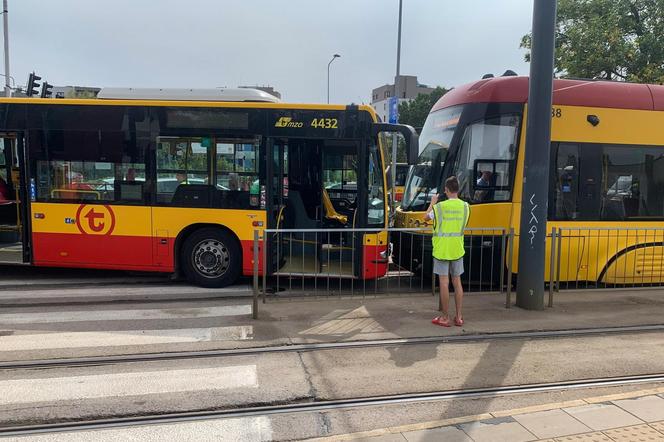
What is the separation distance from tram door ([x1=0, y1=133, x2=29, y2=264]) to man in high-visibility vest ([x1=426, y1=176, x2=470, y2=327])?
21.3 feet

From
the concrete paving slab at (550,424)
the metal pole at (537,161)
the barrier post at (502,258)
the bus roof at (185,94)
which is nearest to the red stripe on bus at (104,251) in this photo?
the bus roof at (185,94)

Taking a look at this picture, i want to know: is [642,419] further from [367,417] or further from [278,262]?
[278,262]

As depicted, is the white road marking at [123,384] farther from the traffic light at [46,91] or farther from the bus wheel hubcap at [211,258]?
the traffic light at [46,91]

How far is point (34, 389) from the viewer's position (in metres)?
4.34

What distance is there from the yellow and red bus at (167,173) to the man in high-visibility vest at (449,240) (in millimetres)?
1855

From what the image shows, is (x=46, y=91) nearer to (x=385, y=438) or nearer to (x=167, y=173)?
(x=167, y=173)

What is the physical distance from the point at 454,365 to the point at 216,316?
312 cm

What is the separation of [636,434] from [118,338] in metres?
4.88

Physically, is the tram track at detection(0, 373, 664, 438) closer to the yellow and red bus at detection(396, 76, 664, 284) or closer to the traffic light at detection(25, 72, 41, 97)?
the yellow and red bus at detection(396, 76, 664, 284)

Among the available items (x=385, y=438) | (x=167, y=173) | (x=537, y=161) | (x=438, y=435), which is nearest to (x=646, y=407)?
(x=438, y=435)

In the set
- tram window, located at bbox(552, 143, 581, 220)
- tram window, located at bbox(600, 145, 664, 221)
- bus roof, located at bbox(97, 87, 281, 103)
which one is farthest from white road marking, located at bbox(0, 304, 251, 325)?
tram window, located at bbox(600, 145, 664, 221)

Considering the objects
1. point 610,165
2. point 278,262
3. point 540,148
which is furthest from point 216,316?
point 610,165

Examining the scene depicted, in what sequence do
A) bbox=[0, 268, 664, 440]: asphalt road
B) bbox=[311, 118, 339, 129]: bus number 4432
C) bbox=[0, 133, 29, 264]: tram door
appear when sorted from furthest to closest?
bbox=[0, 133, 29, 264]: tram door, bbox=[311, 118, 339, 129]: bus number 4432, bbox=[0, 268, 664, 440]: asphalt road

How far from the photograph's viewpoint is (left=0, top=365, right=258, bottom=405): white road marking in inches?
166
